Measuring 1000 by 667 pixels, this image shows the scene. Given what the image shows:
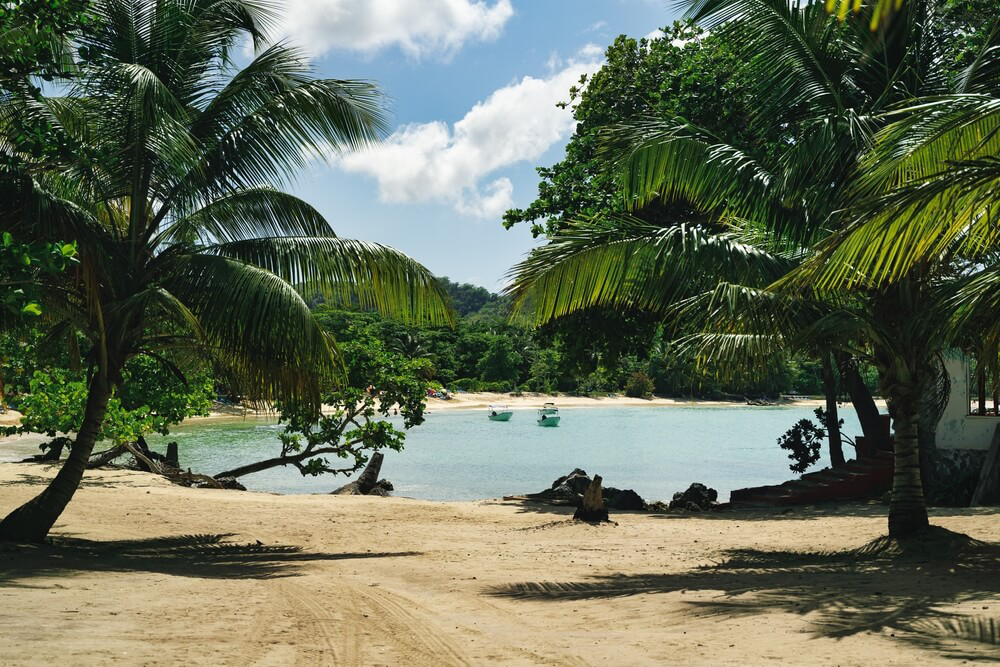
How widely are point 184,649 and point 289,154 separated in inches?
253

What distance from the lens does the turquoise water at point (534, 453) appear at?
88.4 ft

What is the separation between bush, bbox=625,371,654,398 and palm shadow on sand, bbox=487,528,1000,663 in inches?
2551

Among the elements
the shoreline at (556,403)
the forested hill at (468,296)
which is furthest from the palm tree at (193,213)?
the forested hill at (468,296)

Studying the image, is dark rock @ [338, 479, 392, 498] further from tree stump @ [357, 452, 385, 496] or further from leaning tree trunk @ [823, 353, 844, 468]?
leaning tree trunk @ [823, 353, 844, 468]

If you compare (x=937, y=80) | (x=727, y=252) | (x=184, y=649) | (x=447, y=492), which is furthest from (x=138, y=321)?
(x=447, y=492)

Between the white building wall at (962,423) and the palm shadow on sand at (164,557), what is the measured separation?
1124 cm

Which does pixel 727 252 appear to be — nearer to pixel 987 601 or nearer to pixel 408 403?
pixel 987 601

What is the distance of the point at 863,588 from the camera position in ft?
23.1

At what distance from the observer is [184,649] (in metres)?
5.17

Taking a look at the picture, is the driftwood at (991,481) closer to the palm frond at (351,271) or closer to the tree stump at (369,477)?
the palm frond at (351,271)

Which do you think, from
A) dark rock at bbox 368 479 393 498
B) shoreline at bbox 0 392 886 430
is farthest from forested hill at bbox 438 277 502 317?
dark rock at bbox 368 479 393 498

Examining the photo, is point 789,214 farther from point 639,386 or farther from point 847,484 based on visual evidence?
point 639,386

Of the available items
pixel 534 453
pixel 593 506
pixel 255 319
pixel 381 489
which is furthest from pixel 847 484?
pixel 534 453

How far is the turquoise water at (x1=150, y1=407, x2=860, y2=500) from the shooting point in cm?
2694
